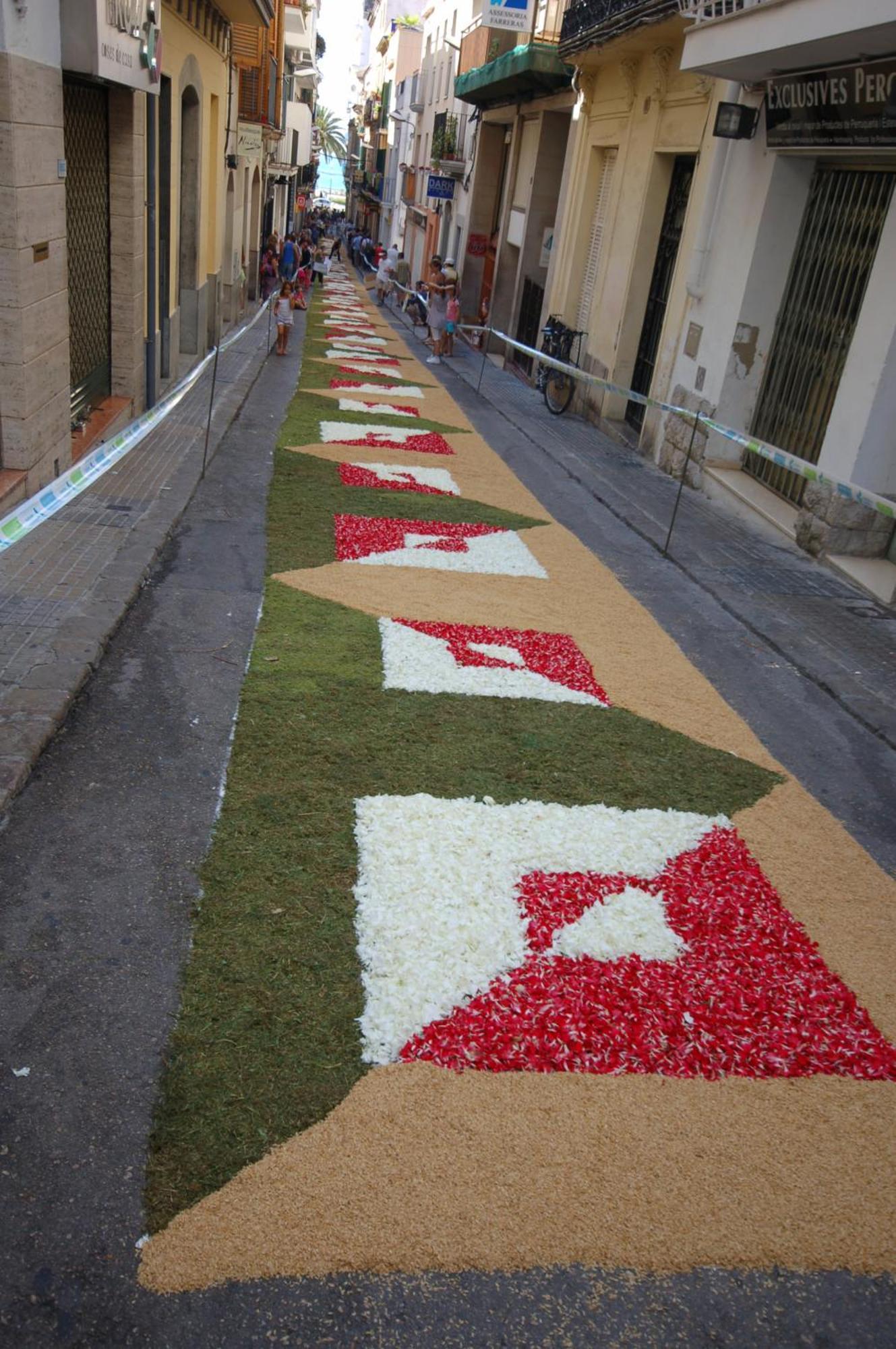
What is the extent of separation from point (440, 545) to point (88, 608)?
3.60 meters

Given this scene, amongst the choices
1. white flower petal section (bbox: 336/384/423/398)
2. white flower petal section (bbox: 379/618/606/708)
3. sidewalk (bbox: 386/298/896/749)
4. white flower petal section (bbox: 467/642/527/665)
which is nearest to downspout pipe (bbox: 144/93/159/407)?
white flower petal section (bbox: 336/384/423/398)

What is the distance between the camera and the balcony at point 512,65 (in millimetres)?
20641

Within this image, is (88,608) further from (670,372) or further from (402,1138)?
(670,372)

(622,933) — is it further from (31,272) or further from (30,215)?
(30,215)

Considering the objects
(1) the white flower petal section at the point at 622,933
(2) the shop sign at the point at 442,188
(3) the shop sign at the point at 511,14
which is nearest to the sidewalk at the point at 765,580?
(1) the white flower petal section at the point at 622,933

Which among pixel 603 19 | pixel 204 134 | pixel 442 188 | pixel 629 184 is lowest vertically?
pixel 442 188

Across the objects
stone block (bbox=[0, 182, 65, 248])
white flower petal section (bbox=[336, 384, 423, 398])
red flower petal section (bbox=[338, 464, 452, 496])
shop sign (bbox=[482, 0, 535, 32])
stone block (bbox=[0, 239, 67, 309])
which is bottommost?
white flower petal section (bbox=[336, 384, 423, 398])

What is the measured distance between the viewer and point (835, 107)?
9984mm

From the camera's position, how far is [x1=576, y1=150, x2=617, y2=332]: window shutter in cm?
1842

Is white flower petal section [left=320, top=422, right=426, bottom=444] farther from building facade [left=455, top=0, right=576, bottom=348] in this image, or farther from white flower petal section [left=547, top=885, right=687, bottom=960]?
white flower petal section [left=547, top=885, right=687, bottom=960]

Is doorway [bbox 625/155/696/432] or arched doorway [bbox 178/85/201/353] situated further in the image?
arched doorway [bbox 178/85/201/353]

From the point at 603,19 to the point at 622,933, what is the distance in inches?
631

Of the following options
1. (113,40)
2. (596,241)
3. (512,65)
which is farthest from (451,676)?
(512,65)

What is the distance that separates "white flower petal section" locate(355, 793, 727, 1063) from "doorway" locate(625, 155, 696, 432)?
1150cm
